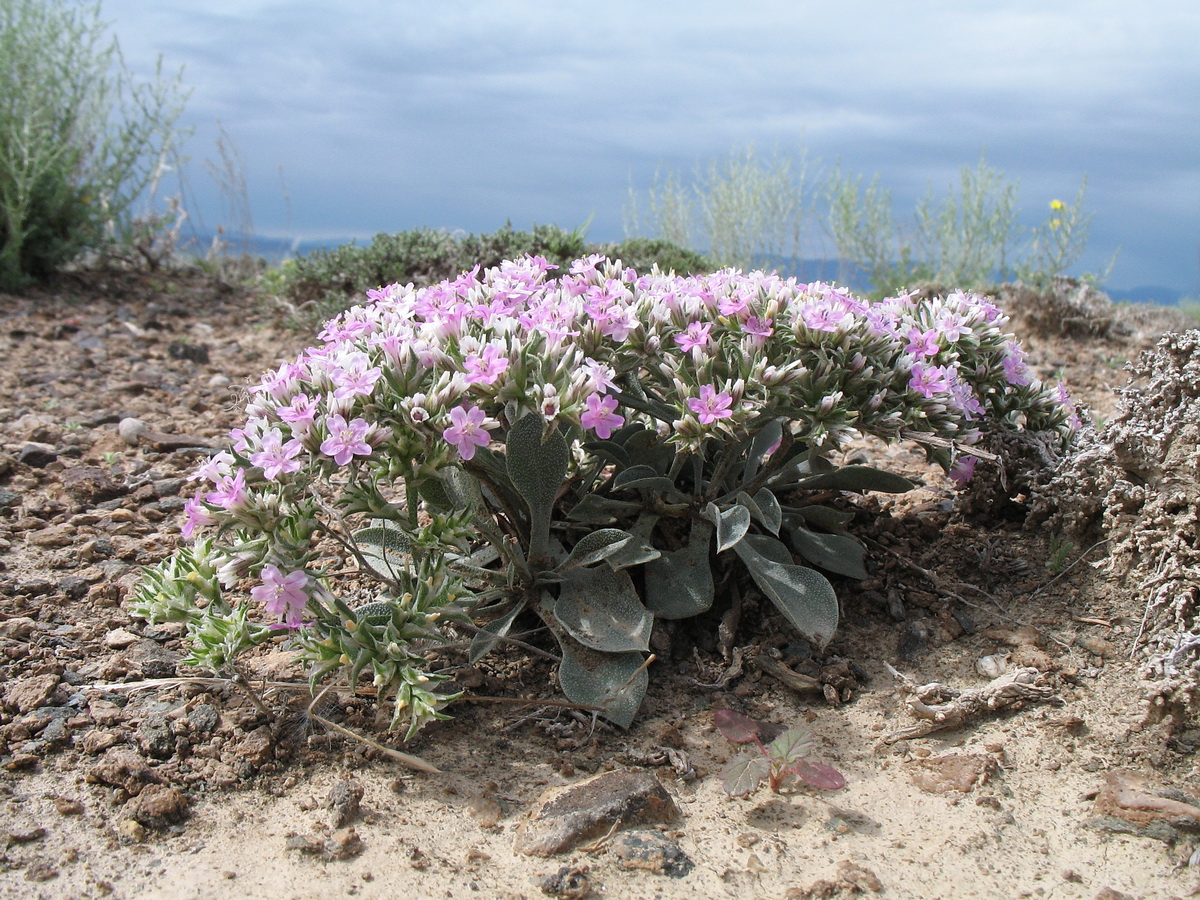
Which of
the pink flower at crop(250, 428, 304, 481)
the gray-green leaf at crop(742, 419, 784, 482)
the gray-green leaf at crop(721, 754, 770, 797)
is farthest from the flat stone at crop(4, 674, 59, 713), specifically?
the gray-green leaf at crop(742, 419, 784, 482)

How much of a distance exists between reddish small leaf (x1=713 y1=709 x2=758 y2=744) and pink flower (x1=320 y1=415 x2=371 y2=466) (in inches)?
47.4

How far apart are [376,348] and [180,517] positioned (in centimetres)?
180

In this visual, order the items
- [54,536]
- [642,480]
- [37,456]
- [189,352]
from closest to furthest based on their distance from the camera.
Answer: [642,480] < [54,536] < [37,456] < [189,352]

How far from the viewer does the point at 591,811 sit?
238 centimetres

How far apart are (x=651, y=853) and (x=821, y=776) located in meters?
0.48

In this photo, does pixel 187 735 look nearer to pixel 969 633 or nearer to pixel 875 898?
pixel 875 898

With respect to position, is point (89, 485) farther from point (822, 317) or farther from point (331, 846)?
point (822, 317)

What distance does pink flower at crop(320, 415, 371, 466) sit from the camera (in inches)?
91.9

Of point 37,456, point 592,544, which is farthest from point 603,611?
point 37,456

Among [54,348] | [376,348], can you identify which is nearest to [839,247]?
[54,348]

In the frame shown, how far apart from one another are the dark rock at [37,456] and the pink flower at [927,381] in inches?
151

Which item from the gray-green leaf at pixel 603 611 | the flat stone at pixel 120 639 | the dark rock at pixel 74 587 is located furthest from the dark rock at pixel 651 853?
the dark rock at pixel 74 587

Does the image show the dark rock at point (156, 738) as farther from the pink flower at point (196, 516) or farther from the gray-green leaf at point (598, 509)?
the gray-green leaf at point (598, 509)

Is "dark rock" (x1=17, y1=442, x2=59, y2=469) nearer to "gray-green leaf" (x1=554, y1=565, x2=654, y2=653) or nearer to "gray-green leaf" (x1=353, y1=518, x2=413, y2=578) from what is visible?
"gray-green leaf" (x1=353, y1=518, x2=413, y2=578)
